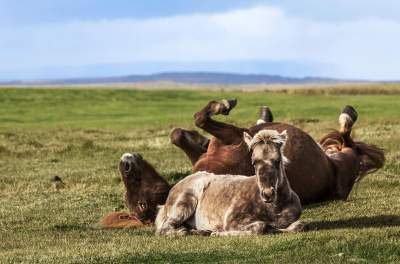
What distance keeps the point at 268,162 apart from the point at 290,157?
3734 mm

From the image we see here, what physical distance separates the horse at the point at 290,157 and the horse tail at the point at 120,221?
59.0 inches

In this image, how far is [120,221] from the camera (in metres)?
12.7

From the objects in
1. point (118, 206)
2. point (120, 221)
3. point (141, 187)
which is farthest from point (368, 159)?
point (120, 221)

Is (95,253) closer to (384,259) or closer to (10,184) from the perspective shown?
(384,259)

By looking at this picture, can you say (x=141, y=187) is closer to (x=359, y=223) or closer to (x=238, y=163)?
(x=238, y=163)

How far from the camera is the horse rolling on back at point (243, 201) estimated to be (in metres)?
9.90

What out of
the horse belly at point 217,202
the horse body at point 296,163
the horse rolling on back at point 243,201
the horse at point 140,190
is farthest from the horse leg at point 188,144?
the horse belly at point 217,202

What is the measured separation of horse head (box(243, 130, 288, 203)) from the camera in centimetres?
968

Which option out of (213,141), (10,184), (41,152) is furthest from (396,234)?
(41,152)

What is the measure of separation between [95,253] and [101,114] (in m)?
51.3

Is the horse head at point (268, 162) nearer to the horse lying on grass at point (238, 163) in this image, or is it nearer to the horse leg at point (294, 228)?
the horse leg at point (294, 228)

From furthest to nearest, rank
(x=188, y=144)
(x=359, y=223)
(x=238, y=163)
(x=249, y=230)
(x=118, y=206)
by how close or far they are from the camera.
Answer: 1. (x=118, y=206)
2. (x=188, y=144)
3. (x=238, y=163)
4. (x=359, y=223)
5. (x=249, y=230)

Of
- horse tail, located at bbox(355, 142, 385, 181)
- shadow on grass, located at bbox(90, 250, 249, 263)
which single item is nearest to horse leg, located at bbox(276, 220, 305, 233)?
shadow on grass, located at bbox(90, 250, 249, 263)

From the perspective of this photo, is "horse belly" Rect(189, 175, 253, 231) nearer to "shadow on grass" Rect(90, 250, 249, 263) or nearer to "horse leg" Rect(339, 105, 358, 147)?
"shadow on grass" Rect(90, 250, 249, 263)
